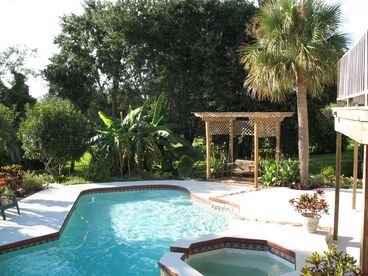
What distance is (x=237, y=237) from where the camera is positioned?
7.88 metres

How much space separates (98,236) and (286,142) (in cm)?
1230

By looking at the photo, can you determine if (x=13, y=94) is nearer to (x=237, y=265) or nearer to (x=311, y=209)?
(x=237, y=265)

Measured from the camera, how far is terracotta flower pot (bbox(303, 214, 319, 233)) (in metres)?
7.91

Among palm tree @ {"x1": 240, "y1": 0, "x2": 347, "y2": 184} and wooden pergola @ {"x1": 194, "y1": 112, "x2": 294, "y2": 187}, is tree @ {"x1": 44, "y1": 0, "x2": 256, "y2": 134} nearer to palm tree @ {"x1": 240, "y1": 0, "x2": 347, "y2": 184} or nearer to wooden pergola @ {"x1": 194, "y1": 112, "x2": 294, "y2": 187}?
wooden pergola @ {"x1": 194, "y1": 112, "x2": 294, "y2": 187}

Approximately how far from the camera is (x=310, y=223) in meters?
7.93

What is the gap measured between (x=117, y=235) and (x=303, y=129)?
706 centimetres

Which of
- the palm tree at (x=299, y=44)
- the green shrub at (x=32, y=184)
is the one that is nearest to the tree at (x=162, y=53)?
the palm tree at (x=299, y=44)

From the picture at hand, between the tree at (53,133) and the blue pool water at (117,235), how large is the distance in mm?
2627

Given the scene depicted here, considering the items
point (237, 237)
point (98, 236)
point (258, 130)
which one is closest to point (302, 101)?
point (258, 130)

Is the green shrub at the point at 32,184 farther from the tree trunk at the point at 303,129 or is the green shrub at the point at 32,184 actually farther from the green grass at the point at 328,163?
the green grass at the point at 328,163

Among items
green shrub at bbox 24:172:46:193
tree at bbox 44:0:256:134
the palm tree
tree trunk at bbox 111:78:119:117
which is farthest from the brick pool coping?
tree trunk at bbox 111:78:119:117

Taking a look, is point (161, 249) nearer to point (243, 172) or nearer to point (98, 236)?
point (98, 236)

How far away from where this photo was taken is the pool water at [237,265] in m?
6.95

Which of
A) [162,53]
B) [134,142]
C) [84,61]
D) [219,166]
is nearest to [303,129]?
[219,166]
